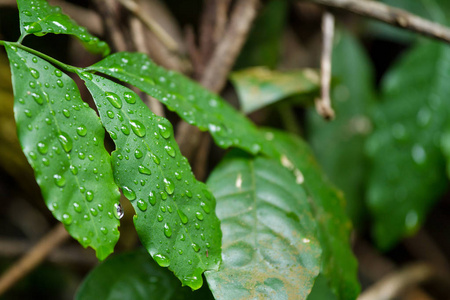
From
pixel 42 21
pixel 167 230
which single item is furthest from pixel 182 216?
pixel 42 21

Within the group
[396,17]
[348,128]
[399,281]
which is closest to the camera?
[396,17]

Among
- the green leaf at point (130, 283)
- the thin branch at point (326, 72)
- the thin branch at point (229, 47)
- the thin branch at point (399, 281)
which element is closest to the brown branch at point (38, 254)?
the green leaf at point (130, 283)

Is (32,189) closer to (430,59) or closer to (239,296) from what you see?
(239,296)

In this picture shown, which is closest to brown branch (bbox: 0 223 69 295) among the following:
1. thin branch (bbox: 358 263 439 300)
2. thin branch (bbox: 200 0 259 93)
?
thin branch (bbox: 200 0 259 93)

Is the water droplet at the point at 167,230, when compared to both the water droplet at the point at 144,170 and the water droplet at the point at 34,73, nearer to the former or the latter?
the water droplet at the point at 144,170

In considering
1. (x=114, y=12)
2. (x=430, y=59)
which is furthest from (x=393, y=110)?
(x=114, y=12)

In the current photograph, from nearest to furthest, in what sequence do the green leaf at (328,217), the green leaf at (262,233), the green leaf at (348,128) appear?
the green leaf at (262,233) → the green leaf at (328,217) → the green leaf at (348,128)

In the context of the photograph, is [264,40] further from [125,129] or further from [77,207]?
[77,207]
